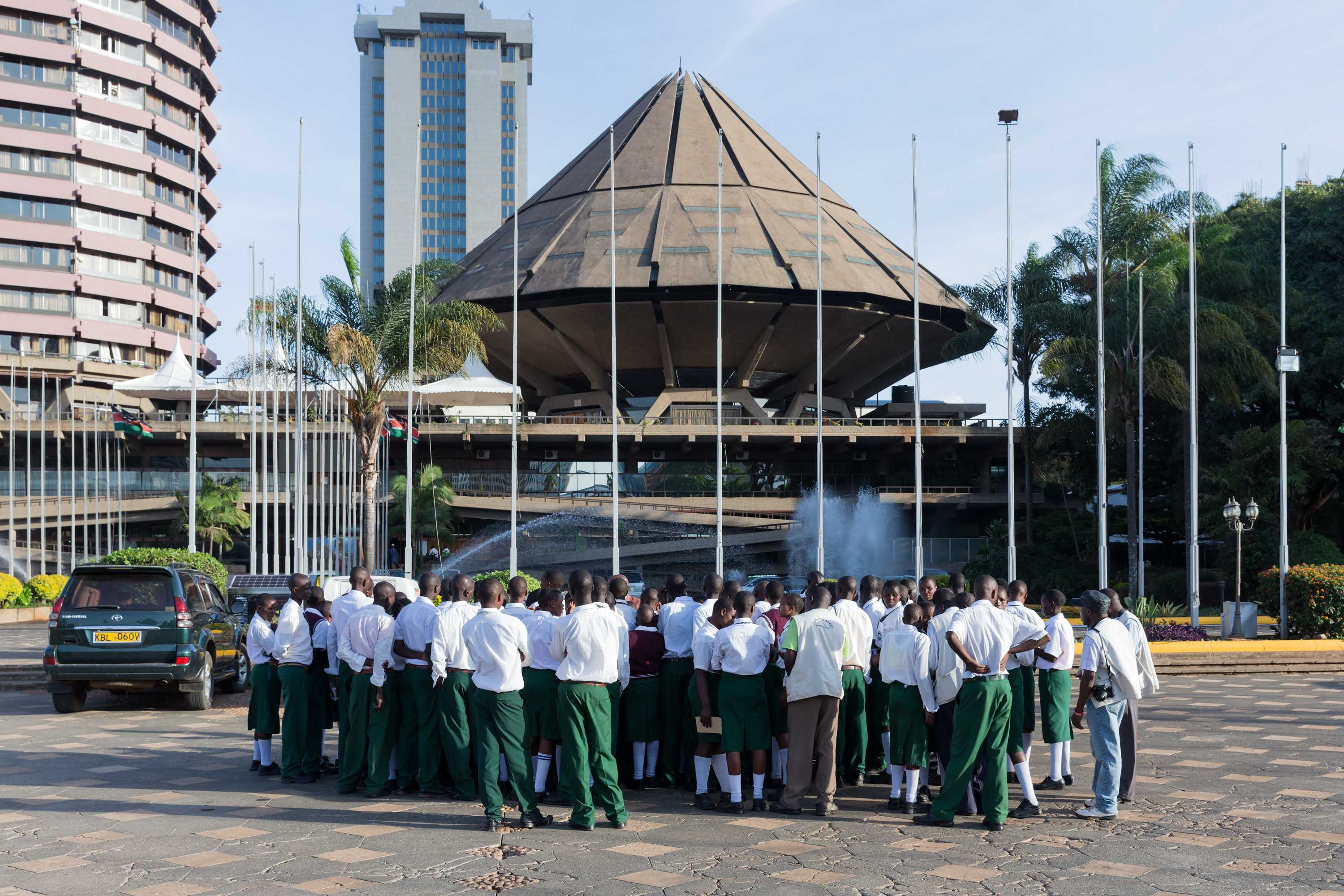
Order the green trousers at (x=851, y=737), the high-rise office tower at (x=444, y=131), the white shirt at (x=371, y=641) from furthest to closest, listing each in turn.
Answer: the high-rise office tower at (x=444, y=131), the green trousers at (x=851, y=737), the white shirt at (x=371, y=641)

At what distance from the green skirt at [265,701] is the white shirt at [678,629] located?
339 centimetres

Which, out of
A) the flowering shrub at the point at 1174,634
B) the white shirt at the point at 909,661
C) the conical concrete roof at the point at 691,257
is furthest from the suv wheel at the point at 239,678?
the conical concrete roof at the point at 691,257

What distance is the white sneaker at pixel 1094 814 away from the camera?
8.49 m

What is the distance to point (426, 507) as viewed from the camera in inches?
1822

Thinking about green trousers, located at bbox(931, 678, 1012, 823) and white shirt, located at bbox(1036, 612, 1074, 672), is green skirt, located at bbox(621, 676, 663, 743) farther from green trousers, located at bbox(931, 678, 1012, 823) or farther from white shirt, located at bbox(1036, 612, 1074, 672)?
white shirt, located at bbox(1036, 612, 1074, 672)

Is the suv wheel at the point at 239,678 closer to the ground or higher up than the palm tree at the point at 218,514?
closer to the ground

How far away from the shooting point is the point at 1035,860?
7336 millimetres

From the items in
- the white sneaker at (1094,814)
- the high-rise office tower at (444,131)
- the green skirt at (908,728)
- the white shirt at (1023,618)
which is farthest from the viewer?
the high-rise office tower at (444,131)

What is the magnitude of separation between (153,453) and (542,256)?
20.3m

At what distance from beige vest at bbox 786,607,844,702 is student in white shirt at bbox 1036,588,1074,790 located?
1.86 m

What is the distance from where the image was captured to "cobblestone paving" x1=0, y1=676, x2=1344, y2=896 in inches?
265

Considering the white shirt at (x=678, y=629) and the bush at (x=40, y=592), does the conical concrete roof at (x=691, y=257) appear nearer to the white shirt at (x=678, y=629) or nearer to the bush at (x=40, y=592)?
the bush at (x=40, y=592)

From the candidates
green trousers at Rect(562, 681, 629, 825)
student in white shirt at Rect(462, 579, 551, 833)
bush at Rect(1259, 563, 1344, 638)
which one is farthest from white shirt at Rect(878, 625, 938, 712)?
bush at Rect(1259, 563, 1344, 638)

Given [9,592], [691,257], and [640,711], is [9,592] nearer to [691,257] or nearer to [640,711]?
[640,711]
